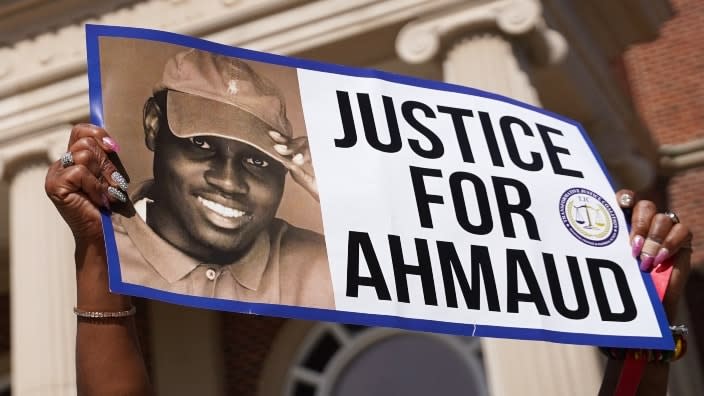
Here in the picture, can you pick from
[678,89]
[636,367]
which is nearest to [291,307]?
[636,367]

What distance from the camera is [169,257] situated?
2.94 m

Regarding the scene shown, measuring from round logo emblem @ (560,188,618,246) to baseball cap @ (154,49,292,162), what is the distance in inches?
39.8

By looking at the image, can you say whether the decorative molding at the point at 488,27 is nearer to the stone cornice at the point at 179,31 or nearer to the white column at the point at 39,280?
the stone cornice at the point at 179,31

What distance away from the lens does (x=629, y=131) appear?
423 inches

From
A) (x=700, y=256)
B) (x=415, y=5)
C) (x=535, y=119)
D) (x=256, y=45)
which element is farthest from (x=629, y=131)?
(x=535, y=119)

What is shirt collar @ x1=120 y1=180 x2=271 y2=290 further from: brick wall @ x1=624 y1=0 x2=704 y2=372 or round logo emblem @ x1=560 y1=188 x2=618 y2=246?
brick wall @ x1=624 y1=0 x2=704 y2=372

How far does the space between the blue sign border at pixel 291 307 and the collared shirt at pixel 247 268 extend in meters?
0.03

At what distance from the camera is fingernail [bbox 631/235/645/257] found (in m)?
3.52

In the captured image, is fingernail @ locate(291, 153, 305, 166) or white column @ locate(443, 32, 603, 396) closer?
fingernail @ locate(291, 153, 305, 166)

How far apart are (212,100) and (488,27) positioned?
5116 mm

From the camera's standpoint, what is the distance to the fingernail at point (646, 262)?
3.51 metres

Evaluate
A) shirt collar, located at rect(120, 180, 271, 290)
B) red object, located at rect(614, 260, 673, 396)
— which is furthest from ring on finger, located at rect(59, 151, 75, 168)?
red object, located at rect(614, 260, 673, 396)

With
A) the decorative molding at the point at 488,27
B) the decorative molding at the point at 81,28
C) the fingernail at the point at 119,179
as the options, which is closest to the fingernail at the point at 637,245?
the fingernail at the point at 119,179

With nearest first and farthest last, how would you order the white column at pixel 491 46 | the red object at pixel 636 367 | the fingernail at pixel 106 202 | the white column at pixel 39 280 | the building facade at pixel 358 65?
the fingernail at pixel 106 202 < the red object at pixel 636 367 < the white column at pixel 491 46 < the building facade at pixel 358 65 < the white column at pixel 39 280
